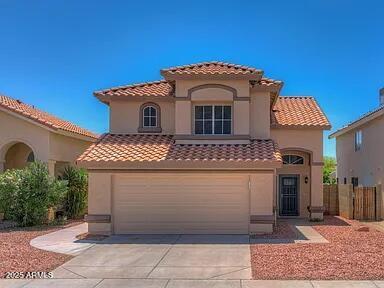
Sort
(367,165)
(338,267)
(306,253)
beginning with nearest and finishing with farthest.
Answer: (338,267) < (306,253) < (367,165)

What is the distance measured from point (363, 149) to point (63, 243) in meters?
16.2

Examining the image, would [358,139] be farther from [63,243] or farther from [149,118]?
[63,243]

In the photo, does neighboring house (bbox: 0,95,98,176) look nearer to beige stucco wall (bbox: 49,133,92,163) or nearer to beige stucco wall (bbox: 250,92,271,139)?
beige stucco wall (bbox: 49,133,92,163)

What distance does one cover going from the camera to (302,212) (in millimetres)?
22844

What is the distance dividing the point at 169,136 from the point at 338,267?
10358 mm

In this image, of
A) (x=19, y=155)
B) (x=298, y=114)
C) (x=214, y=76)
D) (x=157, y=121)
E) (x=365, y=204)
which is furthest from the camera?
(x=19, y=155)

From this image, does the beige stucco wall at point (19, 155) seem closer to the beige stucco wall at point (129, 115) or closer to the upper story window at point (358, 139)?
the beige stucco wall at point (129, 115)

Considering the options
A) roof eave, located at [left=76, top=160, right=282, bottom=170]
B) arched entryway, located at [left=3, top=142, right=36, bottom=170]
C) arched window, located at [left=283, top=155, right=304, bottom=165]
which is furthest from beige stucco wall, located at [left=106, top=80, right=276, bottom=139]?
arched entryway, located at [left=3, top=142, right=36, bottom=170]

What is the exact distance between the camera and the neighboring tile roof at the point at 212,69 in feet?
61.2

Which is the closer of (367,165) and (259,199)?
(259,199)

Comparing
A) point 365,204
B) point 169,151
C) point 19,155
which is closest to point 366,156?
point 365,204

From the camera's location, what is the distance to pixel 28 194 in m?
19.6

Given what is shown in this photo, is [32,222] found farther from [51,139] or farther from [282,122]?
[282,122]

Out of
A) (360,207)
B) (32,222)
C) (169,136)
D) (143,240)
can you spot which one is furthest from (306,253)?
(32,222)
